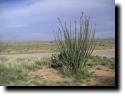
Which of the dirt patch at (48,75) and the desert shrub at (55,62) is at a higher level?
the desert shrub at (55,62)

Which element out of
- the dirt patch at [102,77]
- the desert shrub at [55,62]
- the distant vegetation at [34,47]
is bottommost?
the dirt patch at [102,77]

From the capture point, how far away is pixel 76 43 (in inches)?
67.2

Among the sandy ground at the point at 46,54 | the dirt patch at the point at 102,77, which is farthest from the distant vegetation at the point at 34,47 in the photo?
the dirt patch at the point at 102,77

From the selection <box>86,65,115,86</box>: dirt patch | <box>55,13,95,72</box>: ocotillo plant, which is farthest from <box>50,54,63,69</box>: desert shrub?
<box>86,65,115,86</box>: dirt patch

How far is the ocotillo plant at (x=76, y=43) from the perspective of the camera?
1.70 metres

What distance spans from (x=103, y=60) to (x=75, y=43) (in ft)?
0.60

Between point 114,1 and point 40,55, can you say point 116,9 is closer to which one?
point 114,1

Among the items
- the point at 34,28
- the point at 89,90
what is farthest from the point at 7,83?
the point at 89,90

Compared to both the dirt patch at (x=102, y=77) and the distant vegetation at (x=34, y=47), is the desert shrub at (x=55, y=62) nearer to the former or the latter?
the distant vegetation at (x=34, y=47)

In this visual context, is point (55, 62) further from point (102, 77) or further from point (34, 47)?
point (102, 77)

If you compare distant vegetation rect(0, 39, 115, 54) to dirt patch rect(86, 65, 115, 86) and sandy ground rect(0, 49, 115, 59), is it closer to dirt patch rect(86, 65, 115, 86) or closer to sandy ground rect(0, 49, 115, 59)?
sandy ground rect(0, 49, 115, 59)

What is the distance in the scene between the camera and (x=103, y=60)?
1.71m

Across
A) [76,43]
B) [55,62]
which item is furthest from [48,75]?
[76,43]

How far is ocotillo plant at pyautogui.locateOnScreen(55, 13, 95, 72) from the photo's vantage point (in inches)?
66.9
